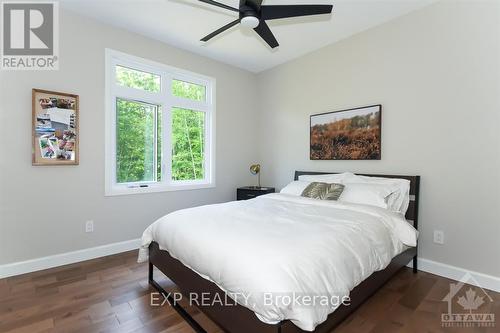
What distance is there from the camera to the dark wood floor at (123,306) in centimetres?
175

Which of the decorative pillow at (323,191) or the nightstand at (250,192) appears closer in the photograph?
the decorative pillow at (323,191)

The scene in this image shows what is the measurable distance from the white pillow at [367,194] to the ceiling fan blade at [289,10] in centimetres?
170

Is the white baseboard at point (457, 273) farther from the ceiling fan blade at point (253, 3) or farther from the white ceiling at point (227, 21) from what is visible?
the ceiling fan blade at point (253, 3)

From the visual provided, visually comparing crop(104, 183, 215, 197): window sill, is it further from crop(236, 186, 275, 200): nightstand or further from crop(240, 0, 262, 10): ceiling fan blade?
crop(240, 0, 262, 10): ceiling fan blade

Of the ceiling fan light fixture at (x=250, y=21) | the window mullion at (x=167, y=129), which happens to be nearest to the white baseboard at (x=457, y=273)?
the ceiling fan light fixture at (x=250, y=21)

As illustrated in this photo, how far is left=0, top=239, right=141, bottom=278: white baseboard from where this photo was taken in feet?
8.20

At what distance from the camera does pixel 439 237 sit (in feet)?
8.48

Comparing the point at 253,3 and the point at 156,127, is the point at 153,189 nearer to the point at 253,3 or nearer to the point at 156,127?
the point at 156,127

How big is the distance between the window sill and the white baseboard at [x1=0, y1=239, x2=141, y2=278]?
63cm

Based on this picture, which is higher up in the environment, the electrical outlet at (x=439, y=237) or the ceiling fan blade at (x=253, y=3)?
the ceiling fan blade at (x=253, y=3)

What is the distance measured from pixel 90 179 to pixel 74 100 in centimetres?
89
